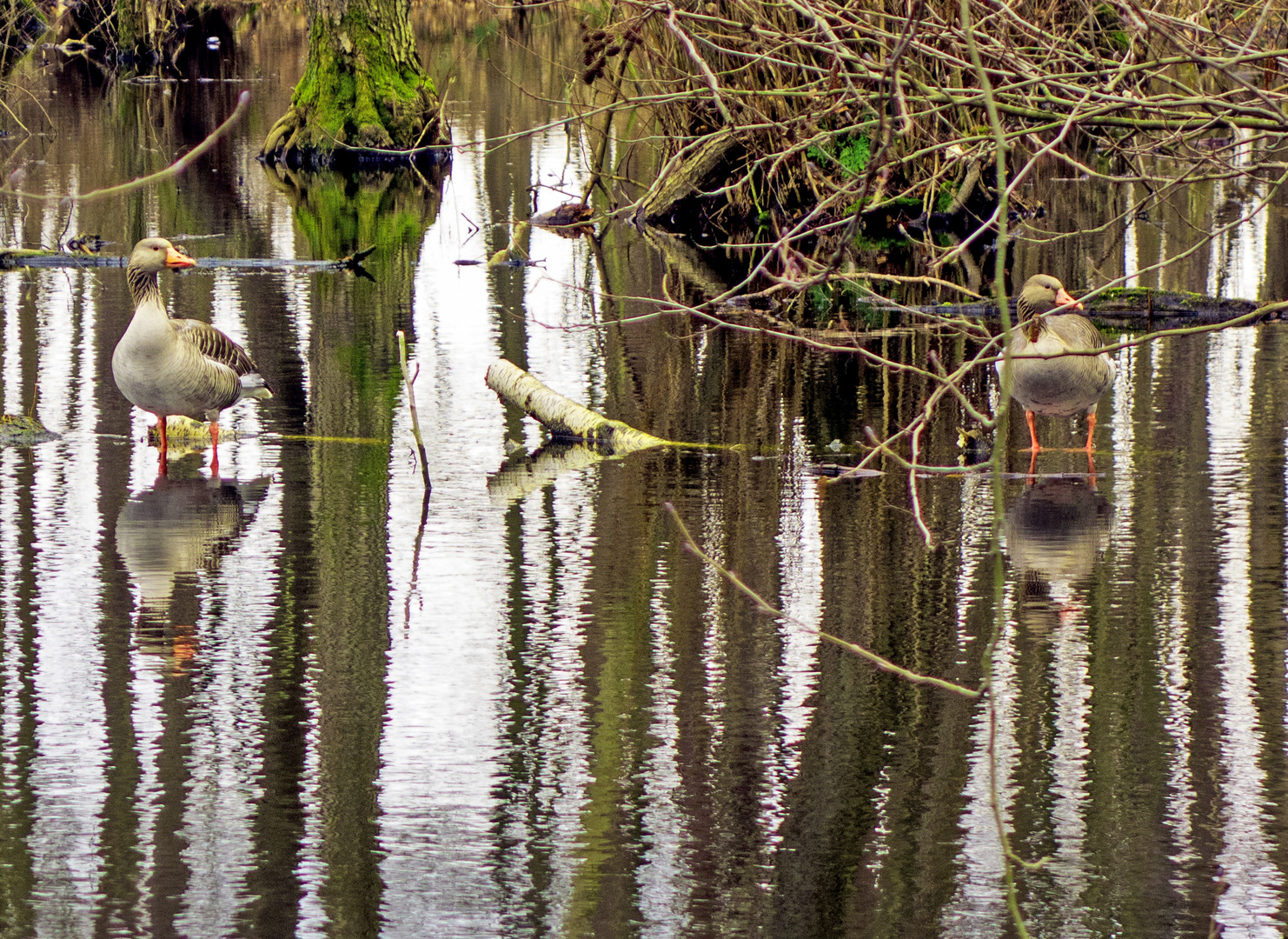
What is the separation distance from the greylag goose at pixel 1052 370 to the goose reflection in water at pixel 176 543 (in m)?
3.55

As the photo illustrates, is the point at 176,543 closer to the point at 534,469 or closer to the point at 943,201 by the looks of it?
the point at 534,469

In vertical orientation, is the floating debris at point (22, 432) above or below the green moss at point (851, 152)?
below

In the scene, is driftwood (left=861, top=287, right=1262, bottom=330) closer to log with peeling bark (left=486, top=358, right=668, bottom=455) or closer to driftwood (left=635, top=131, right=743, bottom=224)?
log with peeling bark (left=486, top=358, right=668, bottom=455)

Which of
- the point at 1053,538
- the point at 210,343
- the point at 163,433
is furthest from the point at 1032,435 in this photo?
the point at 163,433

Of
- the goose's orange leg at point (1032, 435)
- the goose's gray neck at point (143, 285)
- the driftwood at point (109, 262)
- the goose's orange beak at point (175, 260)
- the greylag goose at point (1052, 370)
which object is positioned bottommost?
the goose's orange leg at point (1032, 435)

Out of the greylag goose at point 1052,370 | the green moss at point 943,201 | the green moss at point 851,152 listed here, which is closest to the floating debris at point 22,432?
the greylag goose at point 1052,370

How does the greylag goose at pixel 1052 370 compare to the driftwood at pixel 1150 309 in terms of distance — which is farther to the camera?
the driftwood at pixel 1150 309

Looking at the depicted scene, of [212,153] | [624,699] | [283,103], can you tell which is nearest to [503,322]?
[624,699]

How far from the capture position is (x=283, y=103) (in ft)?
116

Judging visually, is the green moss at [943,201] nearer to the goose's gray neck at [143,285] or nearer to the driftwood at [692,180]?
the driftwood at [692,180]

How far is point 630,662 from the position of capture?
624 centimetres

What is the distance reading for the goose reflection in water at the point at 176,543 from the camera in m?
6.63

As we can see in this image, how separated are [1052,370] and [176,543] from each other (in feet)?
13.3

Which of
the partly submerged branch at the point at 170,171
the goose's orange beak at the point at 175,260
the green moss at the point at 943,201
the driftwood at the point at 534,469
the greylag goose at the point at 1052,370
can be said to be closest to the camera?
the partly submerged branch at the point at 170,171
